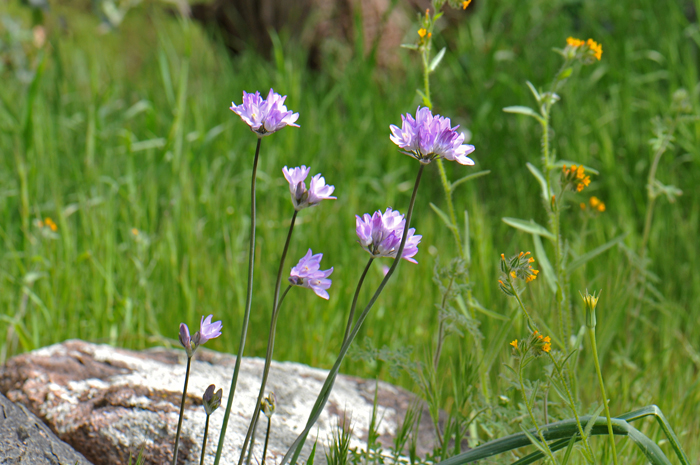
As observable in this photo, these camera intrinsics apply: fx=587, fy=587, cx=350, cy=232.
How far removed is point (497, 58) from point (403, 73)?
976 mm

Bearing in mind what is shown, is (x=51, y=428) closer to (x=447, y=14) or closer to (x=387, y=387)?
(x=387, y=387)

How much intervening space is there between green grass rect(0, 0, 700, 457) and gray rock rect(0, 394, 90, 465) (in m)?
0.65

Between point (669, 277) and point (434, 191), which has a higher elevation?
point (434, 191)

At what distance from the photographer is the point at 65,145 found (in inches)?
115

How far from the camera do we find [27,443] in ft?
3.36

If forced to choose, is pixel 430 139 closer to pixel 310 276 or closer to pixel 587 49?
pixel 310 276

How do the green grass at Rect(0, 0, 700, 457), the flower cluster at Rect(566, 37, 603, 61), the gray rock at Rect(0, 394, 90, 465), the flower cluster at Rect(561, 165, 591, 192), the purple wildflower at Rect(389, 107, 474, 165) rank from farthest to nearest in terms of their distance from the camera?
the green grass at Rect(0, 0, 700, 457)
the flower cluster at Rect(566, 37, 603, 61)
the flower cluster at Rect(561, 165, 591, 192)
the gray rock at Rect(0, 394, 90, 465)
the purple wildflower at Rect(389, 107, 474, 165)

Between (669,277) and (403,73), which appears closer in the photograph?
(669,277)

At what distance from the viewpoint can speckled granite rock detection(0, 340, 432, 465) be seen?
46.8 inches

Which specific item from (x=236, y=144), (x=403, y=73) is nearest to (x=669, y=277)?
(x=236, y=144)

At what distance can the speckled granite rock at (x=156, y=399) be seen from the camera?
119 cm

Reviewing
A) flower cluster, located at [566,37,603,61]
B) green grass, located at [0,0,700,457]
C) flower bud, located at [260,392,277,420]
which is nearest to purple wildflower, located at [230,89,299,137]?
flower bud, located at [260,392,277,420]

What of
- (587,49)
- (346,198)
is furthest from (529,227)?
(346,198)

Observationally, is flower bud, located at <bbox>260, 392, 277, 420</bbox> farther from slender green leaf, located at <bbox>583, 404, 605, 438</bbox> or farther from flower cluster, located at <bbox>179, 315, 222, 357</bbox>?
slender green leaf, located at <bbox>583, 404, 605, 438</bbox>
